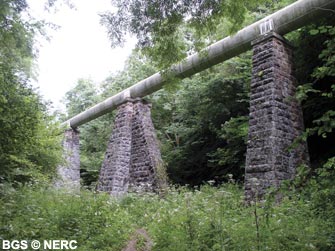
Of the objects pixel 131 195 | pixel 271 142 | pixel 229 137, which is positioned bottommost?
pixel 131 195

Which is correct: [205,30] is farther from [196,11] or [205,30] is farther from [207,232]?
[207,232]

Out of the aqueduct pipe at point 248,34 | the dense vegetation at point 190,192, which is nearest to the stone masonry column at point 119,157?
the aqueduct pipe at point 248,34

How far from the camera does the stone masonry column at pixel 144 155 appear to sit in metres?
9.90

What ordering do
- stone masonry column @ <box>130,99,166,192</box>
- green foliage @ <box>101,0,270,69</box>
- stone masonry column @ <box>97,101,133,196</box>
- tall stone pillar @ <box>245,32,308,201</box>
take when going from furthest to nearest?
1. stone masonry column @ <box>97,101,133,196</box>
2. stone masonry column @ <box>130,99,166,192</box>
3. tall stone pillar @ <box>245,32,308,201</box>
4. green foliage @ <box>101,0,270,69</box>

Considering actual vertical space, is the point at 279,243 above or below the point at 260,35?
below

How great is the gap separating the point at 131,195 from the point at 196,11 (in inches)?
228

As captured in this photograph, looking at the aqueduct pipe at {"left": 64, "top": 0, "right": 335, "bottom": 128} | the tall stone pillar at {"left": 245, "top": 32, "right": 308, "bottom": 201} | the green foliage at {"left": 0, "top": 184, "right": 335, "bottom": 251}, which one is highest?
the aqueduct pipe at {"left": 64, "top": 0, "right": 335, "bottom": 128}

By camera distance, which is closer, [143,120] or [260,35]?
[260,35]

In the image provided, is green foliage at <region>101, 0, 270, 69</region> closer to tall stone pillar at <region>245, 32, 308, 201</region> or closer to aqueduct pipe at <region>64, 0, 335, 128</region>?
aqueduct pipe at <region>64, 0, 335, 128</region>

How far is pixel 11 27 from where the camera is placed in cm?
482

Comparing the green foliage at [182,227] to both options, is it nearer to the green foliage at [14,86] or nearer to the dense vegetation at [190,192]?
the dense vegetation at [190,192]

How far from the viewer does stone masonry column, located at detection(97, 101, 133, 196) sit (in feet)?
35.1

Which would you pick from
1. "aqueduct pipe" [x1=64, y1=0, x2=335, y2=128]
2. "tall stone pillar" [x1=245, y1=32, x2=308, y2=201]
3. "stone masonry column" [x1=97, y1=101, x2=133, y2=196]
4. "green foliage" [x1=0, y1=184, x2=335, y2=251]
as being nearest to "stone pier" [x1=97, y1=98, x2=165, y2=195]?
"stone masonry column" [x1=97, y1=101, x2=133, y2=196]

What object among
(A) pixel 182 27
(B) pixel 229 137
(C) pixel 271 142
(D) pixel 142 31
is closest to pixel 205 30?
(A) pixel 182 27
